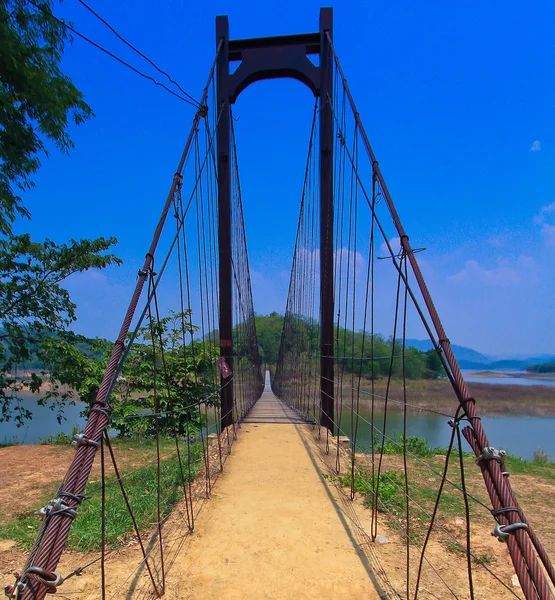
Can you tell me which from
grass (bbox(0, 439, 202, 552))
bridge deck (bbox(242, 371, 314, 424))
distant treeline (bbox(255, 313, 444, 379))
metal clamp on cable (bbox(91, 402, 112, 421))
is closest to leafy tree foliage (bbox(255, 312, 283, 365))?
distant treeline (bbox(255, 313, 444, 379))

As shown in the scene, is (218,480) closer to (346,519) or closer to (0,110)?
(346,519)

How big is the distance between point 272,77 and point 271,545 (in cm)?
438

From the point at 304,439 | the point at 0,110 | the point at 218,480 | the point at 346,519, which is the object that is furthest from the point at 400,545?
the point at 0,110

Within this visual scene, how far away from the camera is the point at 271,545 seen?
5.63 feet

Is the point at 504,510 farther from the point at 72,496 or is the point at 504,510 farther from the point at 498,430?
the point at 498,430

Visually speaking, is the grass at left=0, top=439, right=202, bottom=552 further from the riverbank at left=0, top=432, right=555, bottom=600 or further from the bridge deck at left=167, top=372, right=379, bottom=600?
the bridge deck at left=167, top=372, right=379, bottom=600

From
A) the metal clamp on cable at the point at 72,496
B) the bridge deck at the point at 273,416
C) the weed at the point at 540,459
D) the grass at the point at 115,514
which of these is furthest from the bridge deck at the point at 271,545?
the weed at the point at 540,459

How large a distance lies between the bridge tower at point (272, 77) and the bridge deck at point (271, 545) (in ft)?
4.94

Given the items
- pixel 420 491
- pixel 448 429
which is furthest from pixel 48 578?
pixel 448 429

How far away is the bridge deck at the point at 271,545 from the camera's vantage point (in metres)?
1.41

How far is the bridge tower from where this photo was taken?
400 centimetres

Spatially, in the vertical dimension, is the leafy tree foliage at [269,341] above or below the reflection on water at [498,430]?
above

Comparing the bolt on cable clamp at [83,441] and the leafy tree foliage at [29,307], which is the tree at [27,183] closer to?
the leafy tree foliage at [29,307]

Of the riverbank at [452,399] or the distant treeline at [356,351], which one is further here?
the riverbank at [452,399]
